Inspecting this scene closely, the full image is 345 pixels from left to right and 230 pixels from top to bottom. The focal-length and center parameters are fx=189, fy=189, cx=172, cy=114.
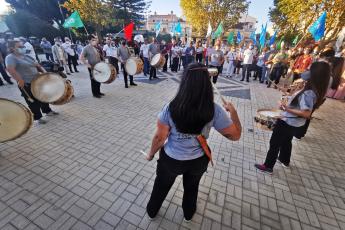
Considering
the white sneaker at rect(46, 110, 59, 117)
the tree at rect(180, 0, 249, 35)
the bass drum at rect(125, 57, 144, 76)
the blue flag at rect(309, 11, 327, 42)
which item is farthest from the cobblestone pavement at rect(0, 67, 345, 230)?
the tree at rect(180, 0, 249, 35)

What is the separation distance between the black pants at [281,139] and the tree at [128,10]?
122ft

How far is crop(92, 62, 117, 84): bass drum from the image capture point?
6.66 m

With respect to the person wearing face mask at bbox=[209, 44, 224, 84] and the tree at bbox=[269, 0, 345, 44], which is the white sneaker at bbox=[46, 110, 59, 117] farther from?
the tree at bbox=[269, 0, 345, 44]

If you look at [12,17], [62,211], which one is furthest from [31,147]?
[12,17]

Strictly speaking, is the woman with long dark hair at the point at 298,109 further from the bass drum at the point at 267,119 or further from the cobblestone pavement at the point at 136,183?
the cobblestone pavement at the point at 136,183

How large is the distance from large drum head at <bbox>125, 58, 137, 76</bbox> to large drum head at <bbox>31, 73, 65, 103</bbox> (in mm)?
3840

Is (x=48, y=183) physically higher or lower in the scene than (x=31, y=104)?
lower

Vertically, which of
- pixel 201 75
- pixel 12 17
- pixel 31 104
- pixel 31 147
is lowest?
pixel 31 147

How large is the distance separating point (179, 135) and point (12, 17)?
34962 millimetres

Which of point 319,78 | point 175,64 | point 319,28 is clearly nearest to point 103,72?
point 319,78

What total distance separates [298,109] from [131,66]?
22.4 ft

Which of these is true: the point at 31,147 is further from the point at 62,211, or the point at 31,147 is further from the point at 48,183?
the point at 62,211

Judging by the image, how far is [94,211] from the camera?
2.60 metres

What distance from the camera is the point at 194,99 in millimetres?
1531
